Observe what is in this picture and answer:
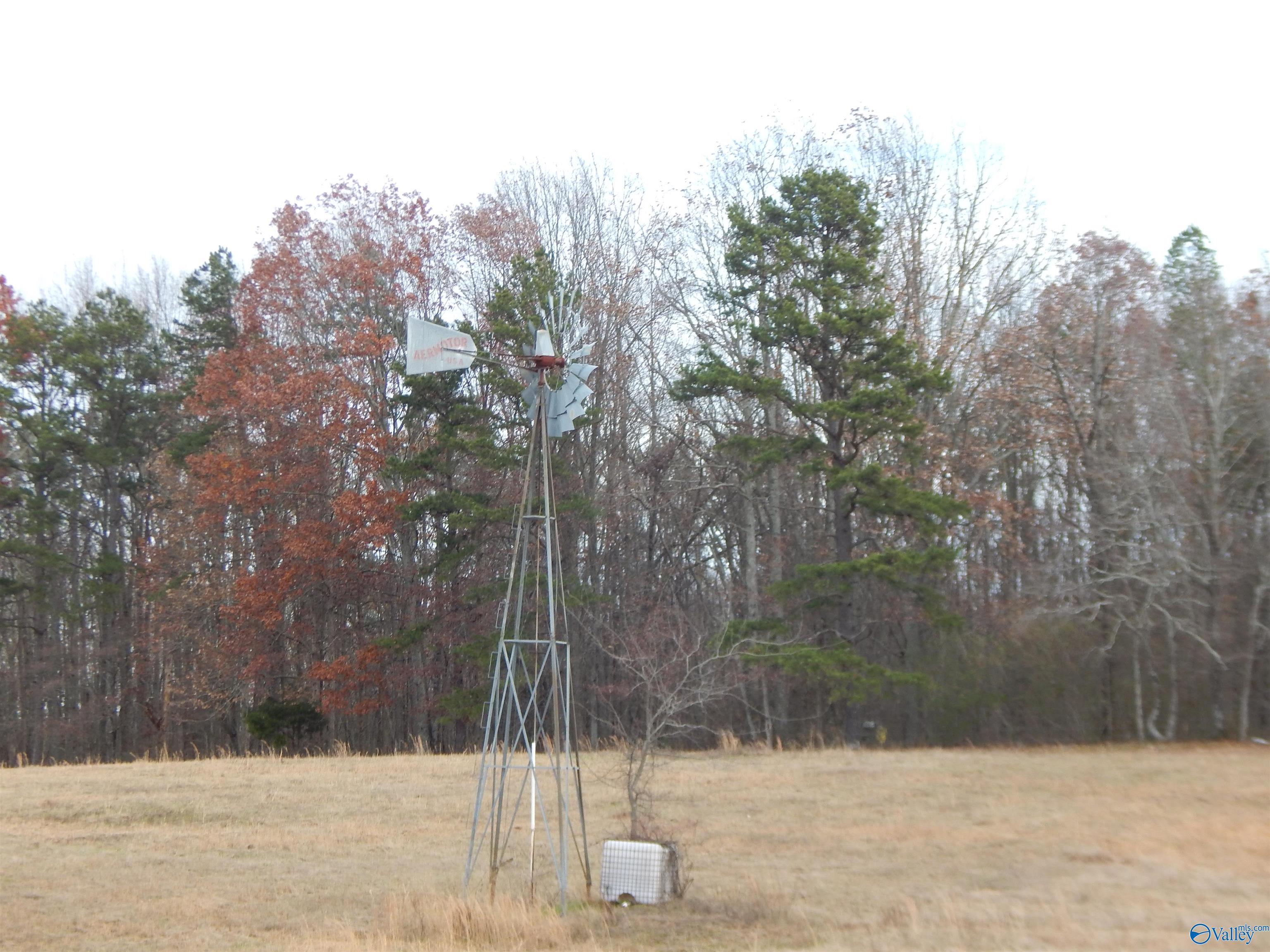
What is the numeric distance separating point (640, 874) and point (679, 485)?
835 inches

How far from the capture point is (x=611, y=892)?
8734mm

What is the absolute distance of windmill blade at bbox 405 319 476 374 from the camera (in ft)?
28.6

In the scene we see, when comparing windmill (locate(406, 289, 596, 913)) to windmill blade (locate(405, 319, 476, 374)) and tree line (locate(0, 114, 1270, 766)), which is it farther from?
tree line (locate(0, 114, 1270, 766))

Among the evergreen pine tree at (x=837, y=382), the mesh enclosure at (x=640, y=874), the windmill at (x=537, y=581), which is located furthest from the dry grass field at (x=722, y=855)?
the evergreen pine tree at (x=837, y=382)

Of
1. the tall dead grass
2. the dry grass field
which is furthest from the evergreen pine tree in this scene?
the tall dead grass

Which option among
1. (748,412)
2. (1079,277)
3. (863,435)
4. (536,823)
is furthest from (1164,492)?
(536,823)

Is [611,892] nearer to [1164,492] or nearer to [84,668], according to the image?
[1164,492]

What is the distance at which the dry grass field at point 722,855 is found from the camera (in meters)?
7.82

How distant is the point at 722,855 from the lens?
36.4 ft

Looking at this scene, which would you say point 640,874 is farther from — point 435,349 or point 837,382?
point 837,382

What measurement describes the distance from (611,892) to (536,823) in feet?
16.6

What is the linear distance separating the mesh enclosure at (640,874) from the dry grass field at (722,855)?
0.16 m

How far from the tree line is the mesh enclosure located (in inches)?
424

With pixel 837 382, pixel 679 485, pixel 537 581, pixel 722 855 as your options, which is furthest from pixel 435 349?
pixel 679 485
